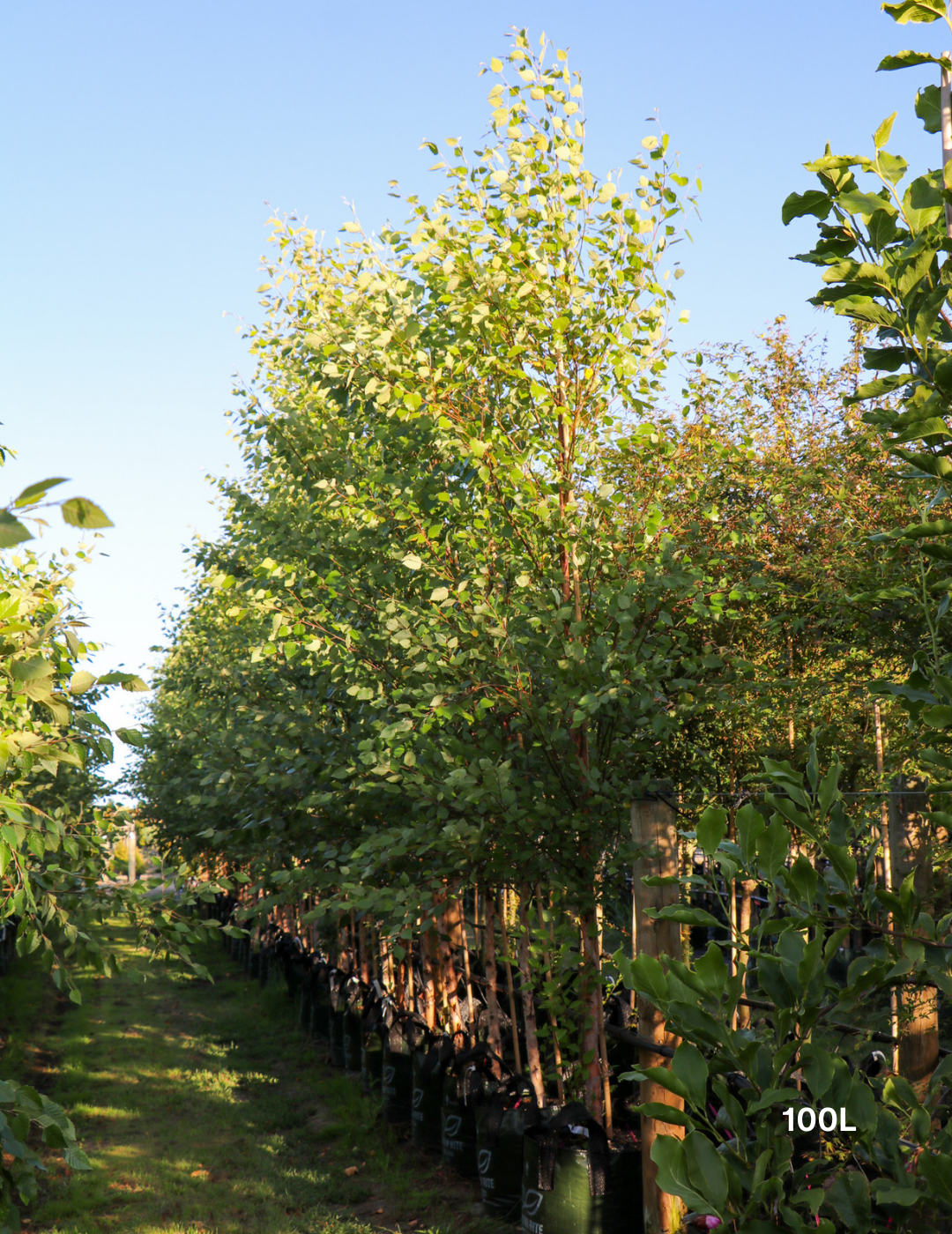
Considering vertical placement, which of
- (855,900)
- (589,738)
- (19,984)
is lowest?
(19,984)

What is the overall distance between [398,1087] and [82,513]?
7703mm

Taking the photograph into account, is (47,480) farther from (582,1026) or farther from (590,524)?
(582,1026)

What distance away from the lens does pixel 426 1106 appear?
7195 mm

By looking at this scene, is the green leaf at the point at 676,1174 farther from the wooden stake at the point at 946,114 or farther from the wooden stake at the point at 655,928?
the wooden stake at the point at 655,928

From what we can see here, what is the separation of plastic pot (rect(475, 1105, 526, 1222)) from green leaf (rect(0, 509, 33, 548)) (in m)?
5.29

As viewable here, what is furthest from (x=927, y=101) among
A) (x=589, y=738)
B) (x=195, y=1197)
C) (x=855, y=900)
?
(x=195, y=1197)

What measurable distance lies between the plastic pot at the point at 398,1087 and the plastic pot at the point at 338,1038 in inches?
103

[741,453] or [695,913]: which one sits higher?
[741,453]

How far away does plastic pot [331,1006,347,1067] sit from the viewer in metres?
10.6

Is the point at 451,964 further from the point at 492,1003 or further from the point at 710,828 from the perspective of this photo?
the point at 710,828

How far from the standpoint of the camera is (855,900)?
164 centimetres

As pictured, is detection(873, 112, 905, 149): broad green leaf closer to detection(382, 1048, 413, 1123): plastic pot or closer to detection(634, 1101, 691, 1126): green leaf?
detection(634, 1101, 691, 1126): green leaf

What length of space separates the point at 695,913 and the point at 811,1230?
43 centimetres

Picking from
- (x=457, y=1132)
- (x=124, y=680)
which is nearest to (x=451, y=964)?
(x=457, y=1132)
